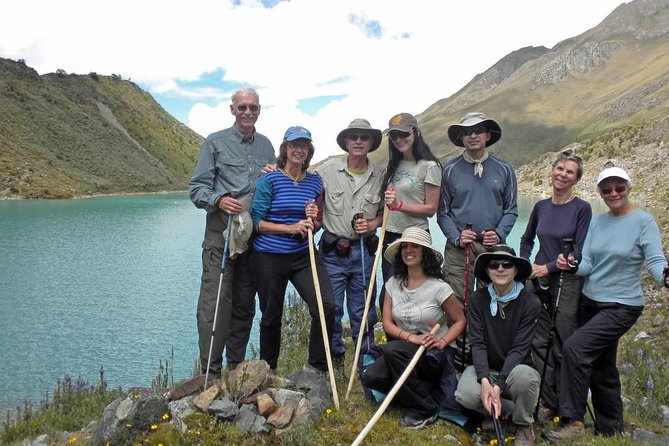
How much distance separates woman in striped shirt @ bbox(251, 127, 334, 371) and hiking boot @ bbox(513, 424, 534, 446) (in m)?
2.22

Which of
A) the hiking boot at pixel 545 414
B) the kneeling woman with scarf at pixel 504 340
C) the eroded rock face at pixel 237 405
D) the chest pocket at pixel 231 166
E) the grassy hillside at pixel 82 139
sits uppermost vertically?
the grassy hillside at pixel 82 139

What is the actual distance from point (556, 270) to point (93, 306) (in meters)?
15.8

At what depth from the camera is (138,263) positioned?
990 inches

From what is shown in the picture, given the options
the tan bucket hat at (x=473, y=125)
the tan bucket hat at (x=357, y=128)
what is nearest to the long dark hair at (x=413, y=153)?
the tan bucket hat at (x=357, y=128)

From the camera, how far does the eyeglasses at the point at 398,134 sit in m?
6.01

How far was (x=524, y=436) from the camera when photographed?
197 inches

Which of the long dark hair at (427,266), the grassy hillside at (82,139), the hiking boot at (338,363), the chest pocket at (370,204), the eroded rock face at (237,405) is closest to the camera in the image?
the eroded rock face at (237,405)

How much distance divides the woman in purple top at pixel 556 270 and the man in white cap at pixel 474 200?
38cm

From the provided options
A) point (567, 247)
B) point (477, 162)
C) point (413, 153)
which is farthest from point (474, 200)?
point (567, 247)

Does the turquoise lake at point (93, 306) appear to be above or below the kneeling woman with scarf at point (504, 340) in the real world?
below

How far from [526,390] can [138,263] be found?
75.7 ft

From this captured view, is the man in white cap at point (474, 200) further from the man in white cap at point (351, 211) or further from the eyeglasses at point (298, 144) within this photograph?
the eyeglasses at point (298, 144)

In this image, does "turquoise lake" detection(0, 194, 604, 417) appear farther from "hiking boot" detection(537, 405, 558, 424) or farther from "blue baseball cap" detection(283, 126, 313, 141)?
"hiking boot" detection(537, 405, 558, 424)

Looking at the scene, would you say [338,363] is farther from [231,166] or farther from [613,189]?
[613,189]
